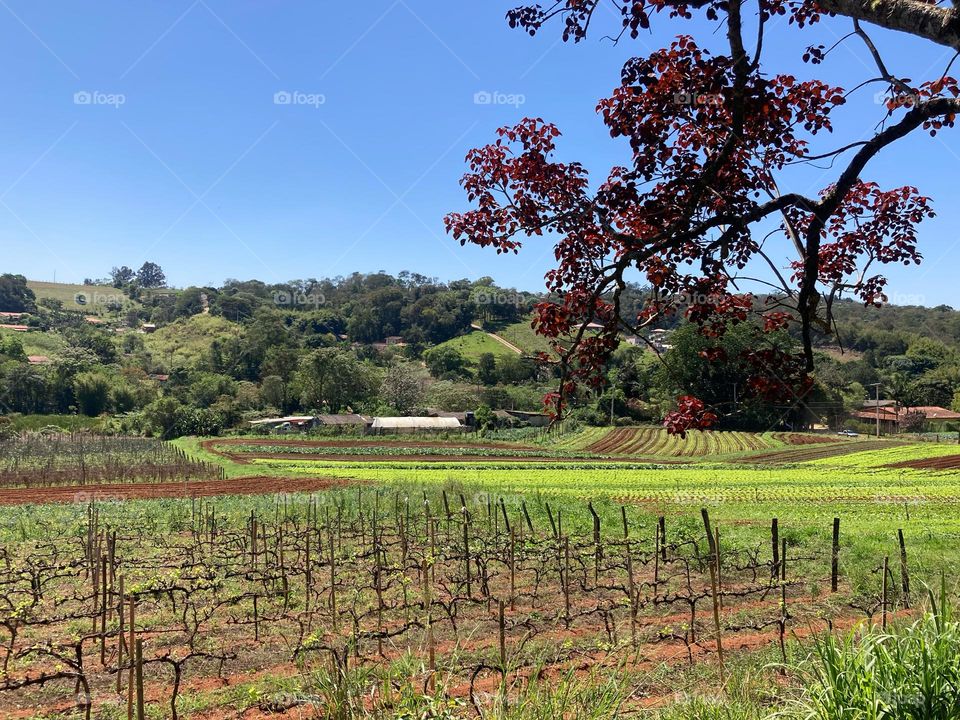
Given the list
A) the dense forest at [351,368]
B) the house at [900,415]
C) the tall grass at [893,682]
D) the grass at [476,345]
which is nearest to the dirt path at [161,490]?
→ the dense forest at [351,368]

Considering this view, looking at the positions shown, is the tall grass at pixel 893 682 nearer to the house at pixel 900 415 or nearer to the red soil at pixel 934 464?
the red soil at pixel 934 464

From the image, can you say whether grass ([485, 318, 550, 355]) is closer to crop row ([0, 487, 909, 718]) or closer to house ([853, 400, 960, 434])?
house ([853, 400, 960, 434])

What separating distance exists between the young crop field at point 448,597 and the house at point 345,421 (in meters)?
48.3

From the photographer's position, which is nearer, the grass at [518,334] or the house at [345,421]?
the house at [345,421]

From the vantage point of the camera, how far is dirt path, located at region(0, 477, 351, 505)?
2894 cm

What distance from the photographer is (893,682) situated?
3.83m

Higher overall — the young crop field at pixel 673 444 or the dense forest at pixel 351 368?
the dense forest at pixel 351 368

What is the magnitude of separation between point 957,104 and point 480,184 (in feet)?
9.22

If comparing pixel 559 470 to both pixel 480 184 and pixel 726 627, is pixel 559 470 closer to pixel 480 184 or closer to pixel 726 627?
pixel 726 627

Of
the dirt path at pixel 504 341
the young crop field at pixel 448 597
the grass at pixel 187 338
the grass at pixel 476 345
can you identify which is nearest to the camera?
the young crop field at pixel 448 597

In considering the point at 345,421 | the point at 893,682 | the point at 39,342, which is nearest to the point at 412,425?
the point at 345,421

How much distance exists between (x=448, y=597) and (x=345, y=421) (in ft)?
238

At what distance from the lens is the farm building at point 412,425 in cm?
7894

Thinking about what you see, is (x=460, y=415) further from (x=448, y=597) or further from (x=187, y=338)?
(x=187, y=338)
